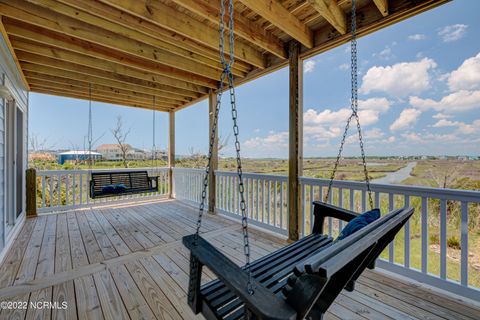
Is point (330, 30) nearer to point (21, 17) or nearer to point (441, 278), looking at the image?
point (441, 278)

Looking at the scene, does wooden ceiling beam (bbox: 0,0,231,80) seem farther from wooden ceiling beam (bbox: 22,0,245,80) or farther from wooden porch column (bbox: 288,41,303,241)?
wooden porch column (bbox: 288,41,303,241)

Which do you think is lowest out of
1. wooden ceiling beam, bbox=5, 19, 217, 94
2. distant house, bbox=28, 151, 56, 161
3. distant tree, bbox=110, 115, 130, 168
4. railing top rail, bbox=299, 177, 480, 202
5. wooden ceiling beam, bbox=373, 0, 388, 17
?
railing top rail, bbox=299, 177, 480, 202

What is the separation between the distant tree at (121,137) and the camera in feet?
20.3

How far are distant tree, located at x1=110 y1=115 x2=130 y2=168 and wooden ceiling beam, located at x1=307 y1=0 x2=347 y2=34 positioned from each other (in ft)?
19.6

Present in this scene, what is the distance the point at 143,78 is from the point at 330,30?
3099 mm

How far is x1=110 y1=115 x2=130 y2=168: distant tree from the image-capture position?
6195 millimetres

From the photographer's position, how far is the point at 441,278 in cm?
185

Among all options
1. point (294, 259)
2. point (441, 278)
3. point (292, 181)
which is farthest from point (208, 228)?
point (441, 278)

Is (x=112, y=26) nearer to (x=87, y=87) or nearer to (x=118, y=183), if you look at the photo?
(x=87, y=87)

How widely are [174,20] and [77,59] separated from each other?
184cm

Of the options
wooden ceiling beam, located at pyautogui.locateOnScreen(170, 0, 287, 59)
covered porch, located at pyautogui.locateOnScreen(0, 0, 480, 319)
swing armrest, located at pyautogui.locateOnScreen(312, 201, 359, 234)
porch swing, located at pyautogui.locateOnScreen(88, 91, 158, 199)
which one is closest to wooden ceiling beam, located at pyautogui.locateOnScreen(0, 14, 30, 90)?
covered porch, located at pyautogui.locateOnScreen(0, 0, 480, 319)

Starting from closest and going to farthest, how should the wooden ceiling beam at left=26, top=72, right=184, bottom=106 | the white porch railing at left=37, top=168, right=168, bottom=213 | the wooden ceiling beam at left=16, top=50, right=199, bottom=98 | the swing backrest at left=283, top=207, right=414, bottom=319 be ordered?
1. the swing backrest at left=283, top=207, right=414, bottom=319
2. the wooden ceiling beam at left=16, top=50, right=199, bottom=98
3. the wooden ceiling beam at left=26, top=72, right=184, bottom=106
4. the white porch railing at left=37, top=168, right=168, bottom=213

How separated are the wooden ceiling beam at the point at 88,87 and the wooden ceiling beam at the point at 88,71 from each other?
2.11 feet

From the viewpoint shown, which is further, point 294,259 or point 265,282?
point 294,259
